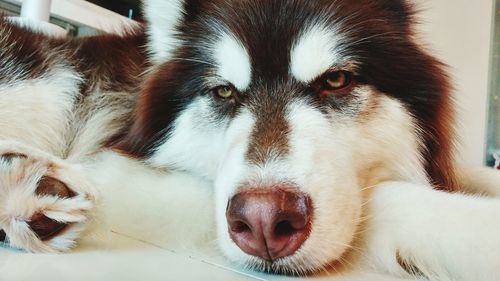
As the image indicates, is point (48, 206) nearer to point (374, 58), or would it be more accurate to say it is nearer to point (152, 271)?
point (152, 271)

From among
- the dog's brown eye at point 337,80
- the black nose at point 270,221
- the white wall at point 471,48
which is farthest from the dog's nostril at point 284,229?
the white wall at point 471,48

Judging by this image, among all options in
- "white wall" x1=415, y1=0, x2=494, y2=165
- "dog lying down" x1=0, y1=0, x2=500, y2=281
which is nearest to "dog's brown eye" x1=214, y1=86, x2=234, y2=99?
"dog lying down" x1=0, y1=0, x2=500, y2=281

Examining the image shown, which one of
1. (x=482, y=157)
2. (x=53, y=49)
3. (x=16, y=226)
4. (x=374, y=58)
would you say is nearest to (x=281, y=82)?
(x=374, y=58)

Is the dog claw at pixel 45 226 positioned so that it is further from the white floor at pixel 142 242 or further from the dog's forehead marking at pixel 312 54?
the dog's forehead marking at pixel 312 54

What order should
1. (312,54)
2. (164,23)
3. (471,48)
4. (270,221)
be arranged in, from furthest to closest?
(471,48) < (164,23) < (312,54) < (270,221)

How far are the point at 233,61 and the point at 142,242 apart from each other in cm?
47

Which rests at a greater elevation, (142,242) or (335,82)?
(335,82)

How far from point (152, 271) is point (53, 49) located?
1.03 meters

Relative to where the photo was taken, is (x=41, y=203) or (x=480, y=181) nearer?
(x=41, y=203)

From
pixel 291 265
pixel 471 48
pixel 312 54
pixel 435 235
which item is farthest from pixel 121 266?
pixel 471 48

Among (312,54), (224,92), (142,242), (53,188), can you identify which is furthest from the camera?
(224,92)

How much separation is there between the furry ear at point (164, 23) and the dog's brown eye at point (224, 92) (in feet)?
0.75

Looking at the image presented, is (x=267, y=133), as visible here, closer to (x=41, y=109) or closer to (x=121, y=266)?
(x=121, y=266)

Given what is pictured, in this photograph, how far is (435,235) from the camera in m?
0.84
